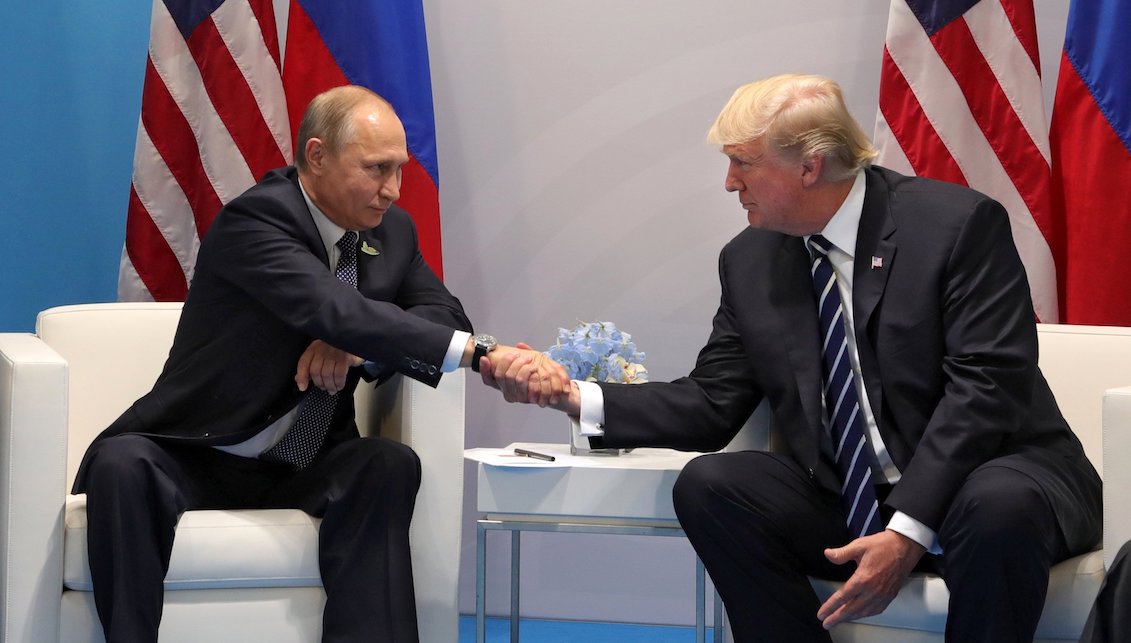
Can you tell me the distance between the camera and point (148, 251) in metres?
3.77

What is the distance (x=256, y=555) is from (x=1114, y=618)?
61.5 inches

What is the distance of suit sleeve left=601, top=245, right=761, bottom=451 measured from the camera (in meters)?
2.62

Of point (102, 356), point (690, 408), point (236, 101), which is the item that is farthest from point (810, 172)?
point (236, 101)

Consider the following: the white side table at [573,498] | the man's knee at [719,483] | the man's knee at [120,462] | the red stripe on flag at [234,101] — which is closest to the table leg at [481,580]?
the white side table at [573,498]

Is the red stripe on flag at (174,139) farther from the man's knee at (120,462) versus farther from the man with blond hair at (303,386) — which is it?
the man's knee at (120,462)

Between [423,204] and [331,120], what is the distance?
2.89ft

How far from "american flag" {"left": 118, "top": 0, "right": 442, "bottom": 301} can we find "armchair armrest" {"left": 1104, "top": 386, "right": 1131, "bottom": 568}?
200cm

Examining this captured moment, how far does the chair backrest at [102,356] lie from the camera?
10.1ft

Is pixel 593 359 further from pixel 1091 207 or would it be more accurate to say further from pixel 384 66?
pixel 1091 207

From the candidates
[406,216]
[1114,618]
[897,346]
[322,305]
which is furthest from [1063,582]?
[406,216]

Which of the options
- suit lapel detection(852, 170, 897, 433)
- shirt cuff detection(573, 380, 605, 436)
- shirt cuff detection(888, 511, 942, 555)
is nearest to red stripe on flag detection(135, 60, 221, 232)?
shirt cuff detection(573, 380, 605, 436)

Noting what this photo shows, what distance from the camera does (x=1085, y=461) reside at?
A: 2.43 meters

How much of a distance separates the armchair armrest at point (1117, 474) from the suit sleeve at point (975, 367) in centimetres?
17

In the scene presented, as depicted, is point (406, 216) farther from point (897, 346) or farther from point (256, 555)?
point (897, 346)
